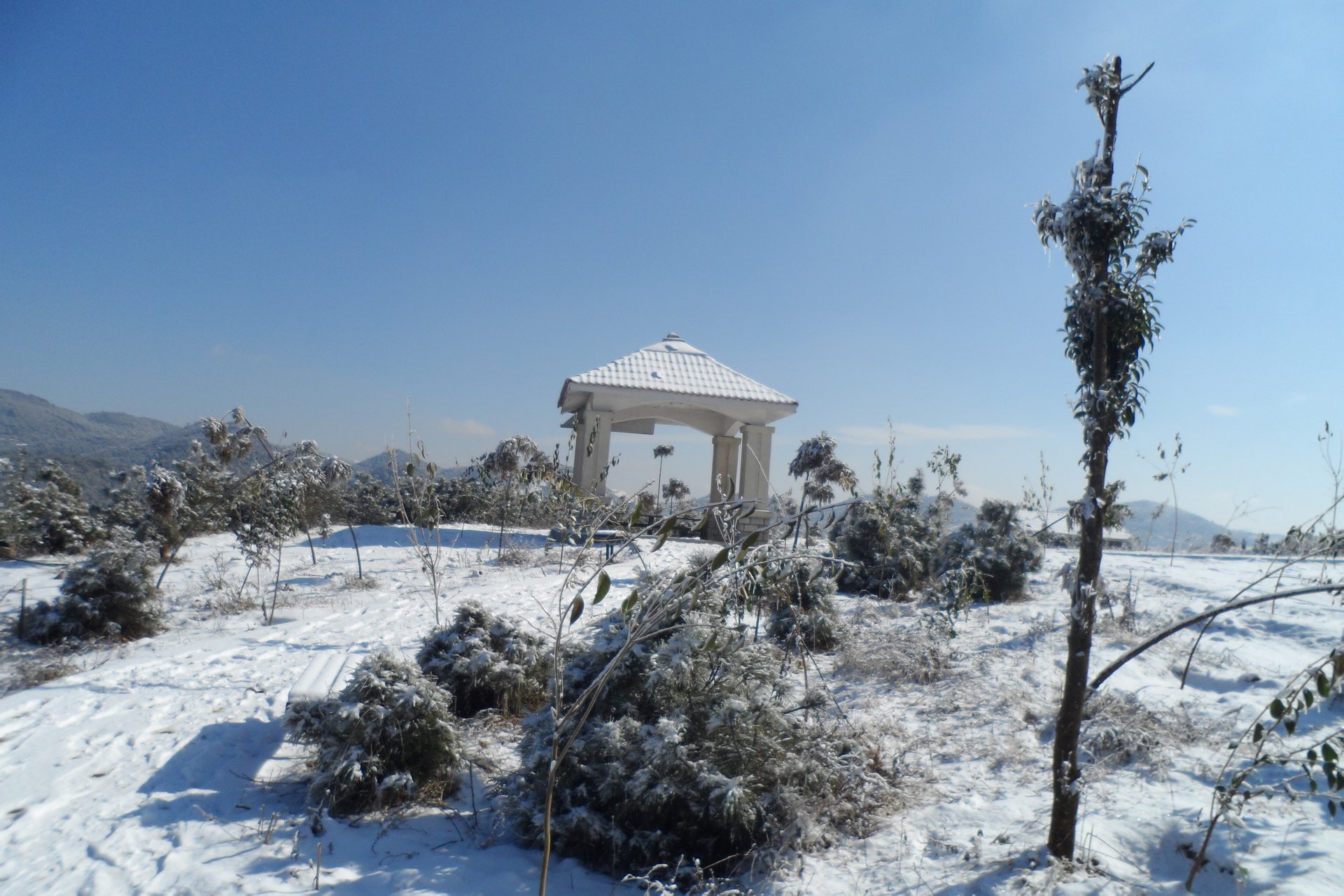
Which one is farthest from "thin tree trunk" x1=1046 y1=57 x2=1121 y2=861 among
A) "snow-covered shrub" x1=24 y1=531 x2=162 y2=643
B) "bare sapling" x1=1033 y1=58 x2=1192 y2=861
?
"snow-covered shrub" x1=24 y1=531 x2=162 y2=643

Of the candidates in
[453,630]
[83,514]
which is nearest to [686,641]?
[453,630]

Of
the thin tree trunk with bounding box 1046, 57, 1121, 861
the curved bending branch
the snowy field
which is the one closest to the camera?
the curved bending branch

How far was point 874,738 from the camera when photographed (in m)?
4.50

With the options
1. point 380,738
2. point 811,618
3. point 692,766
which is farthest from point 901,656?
point 380,738

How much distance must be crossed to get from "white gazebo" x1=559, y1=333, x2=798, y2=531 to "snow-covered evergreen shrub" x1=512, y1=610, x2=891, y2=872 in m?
9.61

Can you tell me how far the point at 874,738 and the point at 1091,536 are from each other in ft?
7.65

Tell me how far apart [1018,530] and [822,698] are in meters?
6.19

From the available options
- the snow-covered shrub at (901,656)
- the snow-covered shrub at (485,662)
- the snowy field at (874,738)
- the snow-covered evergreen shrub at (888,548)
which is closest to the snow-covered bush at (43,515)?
the snowy field at (874,738)

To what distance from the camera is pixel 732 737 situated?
3.55 m

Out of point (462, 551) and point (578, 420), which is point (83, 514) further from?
point (578, 420)

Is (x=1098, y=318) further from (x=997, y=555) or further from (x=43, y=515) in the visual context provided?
(x=43, y=515)

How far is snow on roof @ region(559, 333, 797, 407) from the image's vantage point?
1468 centimetres

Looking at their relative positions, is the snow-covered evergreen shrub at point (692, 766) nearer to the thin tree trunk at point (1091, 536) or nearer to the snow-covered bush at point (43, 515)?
the thin tree trunk at point (1091, 536)

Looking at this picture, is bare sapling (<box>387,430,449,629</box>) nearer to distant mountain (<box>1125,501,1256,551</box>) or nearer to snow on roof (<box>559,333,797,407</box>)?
snow on roof (<box>559,333,797,407</box>)
